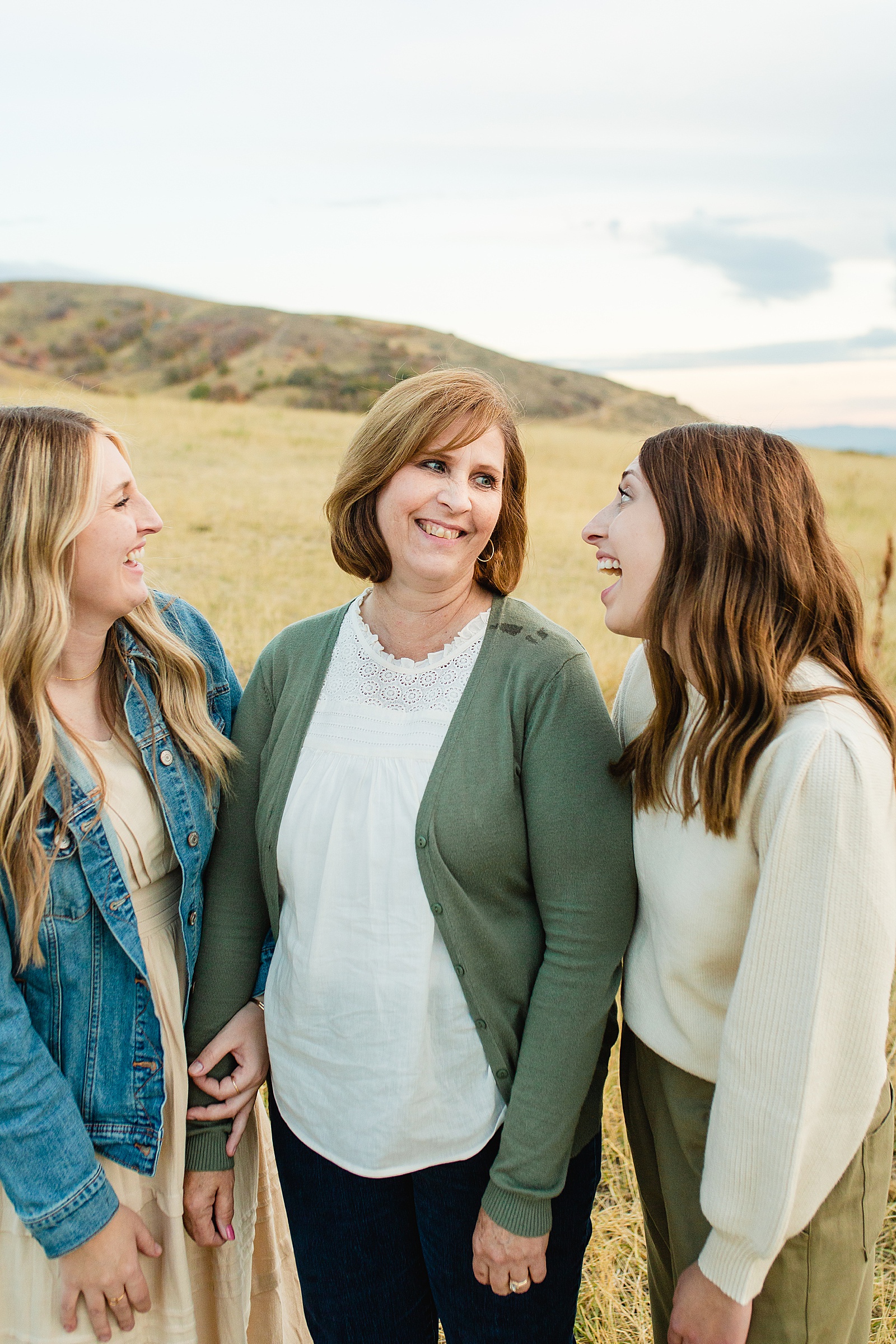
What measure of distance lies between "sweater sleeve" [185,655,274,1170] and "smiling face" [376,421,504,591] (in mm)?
453

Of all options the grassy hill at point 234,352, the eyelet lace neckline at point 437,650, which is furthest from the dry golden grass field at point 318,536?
the grassy hill at point 234,352

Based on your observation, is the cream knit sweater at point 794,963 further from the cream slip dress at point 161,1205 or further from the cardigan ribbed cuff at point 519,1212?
the cream slip dress at point 161,1205

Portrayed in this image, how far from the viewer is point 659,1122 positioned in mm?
1759

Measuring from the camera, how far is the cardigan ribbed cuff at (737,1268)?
56.9 inches

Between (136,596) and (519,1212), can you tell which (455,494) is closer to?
(136,596)

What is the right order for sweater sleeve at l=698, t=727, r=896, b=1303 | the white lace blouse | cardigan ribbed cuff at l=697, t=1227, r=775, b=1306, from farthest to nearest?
the white lace blouse, cardigan ribbed cuff at l=697, t=1227, r=775, b=1306, sweater sleeve at l=698, t=727, r=896, b=1303

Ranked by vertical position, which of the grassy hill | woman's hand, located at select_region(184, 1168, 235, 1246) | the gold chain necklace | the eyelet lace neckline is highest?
the grassy hill

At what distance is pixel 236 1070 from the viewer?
1.95m

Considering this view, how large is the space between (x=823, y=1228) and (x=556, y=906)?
0.65 metres

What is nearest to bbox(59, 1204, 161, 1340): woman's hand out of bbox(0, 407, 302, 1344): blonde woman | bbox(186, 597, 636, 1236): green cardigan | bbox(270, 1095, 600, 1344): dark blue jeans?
bbox(0, 407, 302, 1344): blonde woman

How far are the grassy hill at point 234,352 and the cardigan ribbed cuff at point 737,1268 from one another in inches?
1911

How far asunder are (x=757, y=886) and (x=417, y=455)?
102cm

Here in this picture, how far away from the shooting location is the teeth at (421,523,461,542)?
6.10ft

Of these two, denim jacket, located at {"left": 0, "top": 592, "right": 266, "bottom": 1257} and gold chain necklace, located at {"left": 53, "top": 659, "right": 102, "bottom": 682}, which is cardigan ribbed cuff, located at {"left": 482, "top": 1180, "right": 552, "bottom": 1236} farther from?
gold chain necklace, located at {"left": 53, "top": 659, "right": 102, "bottom": 682}
